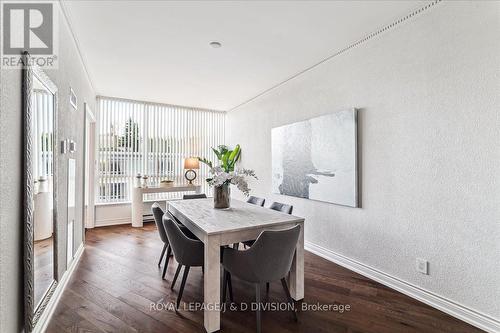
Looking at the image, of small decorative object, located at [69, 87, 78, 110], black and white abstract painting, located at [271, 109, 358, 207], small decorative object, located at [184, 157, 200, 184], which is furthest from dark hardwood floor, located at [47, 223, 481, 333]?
small decorative object, located at [184, 157, 200, 184]

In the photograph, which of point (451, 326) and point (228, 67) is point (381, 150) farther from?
point (228, 67)

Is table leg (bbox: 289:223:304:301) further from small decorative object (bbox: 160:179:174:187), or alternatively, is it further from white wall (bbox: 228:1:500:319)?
small decorative object (bbox: 160:179:174:187)

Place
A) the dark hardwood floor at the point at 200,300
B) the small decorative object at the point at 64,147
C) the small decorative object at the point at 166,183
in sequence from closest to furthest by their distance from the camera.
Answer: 1. the dark hardwood floor at the point at 200,300
2. the small decorative object at the point at 64,147
3. the small decorative object at the point at 166,183

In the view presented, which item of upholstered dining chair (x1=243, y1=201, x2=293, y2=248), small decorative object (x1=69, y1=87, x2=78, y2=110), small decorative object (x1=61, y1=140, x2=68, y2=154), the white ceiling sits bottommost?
upholstered dining chair (x1=243, y1=201, x2=293, y2=248)

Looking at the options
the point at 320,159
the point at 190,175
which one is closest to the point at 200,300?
the point at 320,159

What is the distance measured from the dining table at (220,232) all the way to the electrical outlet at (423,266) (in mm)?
1120

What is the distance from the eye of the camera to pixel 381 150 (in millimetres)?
2684

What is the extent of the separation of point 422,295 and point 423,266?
277 millimetres

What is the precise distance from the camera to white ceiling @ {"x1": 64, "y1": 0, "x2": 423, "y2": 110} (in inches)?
89.6

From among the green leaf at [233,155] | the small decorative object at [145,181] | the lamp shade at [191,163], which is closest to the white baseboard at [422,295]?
the green leaf at [233,155]

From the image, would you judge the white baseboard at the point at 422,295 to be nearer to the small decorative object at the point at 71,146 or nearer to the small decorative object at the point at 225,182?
the small decorative object at the point at 225,182

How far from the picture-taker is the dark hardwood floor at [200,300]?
76.7 inches

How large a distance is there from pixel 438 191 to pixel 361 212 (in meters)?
0.85

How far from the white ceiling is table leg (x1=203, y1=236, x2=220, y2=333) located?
7.03 feet
